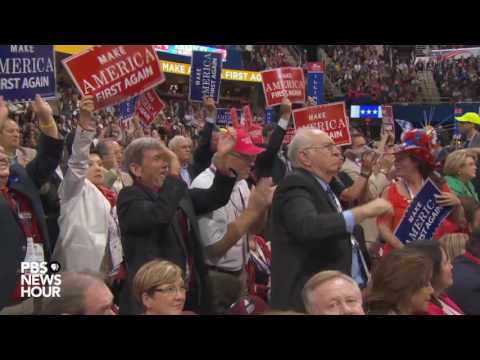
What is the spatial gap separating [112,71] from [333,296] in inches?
102

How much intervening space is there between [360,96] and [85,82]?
25.0 meters

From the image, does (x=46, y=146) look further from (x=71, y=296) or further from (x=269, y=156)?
(x=269, y=156)

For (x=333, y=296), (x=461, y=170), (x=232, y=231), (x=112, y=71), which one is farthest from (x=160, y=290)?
(x=461, y=170)

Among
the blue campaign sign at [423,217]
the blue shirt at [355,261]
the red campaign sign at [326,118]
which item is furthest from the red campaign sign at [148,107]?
the blue shirt at [355,261]

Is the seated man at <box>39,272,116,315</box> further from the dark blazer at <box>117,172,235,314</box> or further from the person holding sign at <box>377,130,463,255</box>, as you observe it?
the person holding sign at <box>377,130,463,255</box>

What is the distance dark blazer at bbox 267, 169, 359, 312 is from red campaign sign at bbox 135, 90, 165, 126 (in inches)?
174

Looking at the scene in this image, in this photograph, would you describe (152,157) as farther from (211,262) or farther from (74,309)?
(74,309)

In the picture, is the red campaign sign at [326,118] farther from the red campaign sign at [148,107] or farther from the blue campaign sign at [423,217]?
the blue campaign sign at [423,217]

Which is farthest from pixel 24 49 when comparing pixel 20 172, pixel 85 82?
pixel 20 172

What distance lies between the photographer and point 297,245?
3141 millimetres

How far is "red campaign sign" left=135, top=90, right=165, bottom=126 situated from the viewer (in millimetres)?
7414

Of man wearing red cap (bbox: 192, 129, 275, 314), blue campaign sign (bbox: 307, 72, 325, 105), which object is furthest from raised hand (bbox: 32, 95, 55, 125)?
blue campaign sign (bbox: 307, 72, 325, 105)

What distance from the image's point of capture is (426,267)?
2697 millimetres

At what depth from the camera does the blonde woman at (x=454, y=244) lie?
3.56 metres
